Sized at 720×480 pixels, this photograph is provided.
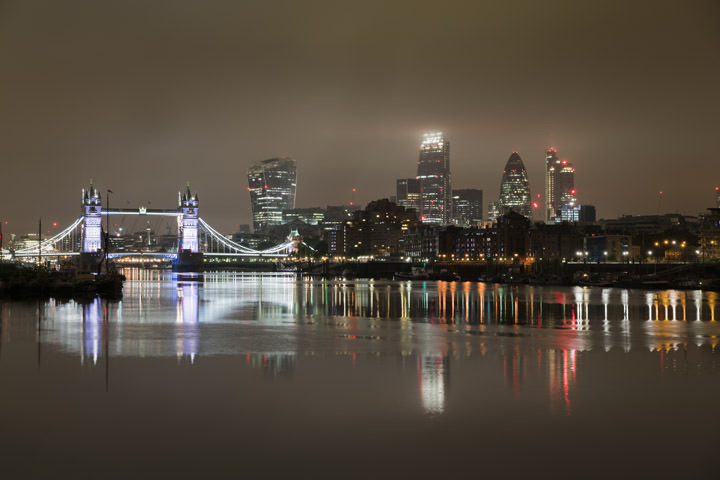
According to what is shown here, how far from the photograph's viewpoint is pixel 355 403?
16516 mm

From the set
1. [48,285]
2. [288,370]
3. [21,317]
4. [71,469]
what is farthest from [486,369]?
[48,285]

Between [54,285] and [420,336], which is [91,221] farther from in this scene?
[420,336]

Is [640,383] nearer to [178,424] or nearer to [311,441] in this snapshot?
[311,441]

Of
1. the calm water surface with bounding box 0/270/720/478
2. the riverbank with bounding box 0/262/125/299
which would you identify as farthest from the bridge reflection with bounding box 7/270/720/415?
the riverbank with bounding box 0/262/125/299

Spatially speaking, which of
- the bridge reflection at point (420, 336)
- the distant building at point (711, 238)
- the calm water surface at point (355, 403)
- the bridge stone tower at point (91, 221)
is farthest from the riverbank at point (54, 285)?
the bridge stone tower at point (91, 221)

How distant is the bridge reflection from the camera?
69.1 feet

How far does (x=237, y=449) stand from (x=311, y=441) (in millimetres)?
1400

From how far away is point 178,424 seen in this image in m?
14.7

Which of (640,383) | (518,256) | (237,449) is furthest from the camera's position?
(518,256)

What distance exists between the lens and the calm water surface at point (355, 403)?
1264 centimetres

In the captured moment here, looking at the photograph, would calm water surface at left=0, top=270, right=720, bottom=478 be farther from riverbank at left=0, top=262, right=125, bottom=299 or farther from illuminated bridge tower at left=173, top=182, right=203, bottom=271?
illuminated bridge tower at left=173, top=182, right=203, bottom=271

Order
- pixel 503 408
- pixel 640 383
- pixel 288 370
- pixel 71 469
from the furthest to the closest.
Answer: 1. pixel 288 370
2. pixel 640 383
3. pixel 503 408
4. pixel 71 469

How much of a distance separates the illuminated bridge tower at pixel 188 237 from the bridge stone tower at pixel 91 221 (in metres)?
17.8

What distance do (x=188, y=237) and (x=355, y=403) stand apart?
16035cm
